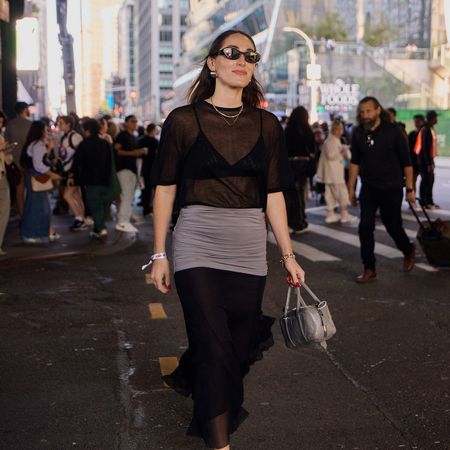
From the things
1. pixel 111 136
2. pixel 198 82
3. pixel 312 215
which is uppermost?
pixel 198 82

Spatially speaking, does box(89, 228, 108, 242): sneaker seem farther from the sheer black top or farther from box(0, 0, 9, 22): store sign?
the sheer black top

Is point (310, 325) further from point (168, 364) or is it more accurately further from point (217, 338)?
point (168, 364)

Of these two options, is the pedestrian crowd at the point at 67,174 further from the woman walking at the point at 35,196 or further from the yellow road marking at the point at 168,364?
the yellow road marking at the point at 168,364

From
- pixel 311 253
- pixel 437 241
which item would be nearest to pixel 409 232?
pixel 311 253

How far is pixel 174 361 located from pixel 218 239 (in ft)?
7.96

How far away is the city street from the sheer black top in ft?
4.18

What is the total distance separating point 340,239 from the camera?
13.9 m

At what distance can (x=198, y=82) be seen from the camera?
14.2ft

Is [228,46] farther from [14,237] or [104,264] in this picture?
[14,237]

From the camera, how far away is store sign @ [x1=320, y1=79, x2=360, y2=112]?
72.8m

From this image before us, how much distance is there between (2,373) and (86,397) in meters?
0.89

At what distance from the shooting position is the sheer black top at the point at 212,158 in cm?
401

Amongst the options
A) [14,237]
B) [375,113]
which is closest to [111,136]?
[14,237]

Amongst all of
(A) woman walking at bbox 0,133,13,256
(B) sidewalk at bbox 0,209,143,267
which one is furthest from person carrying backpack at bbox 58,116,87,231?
(A) woman walking at bbox 0,133,13,256
